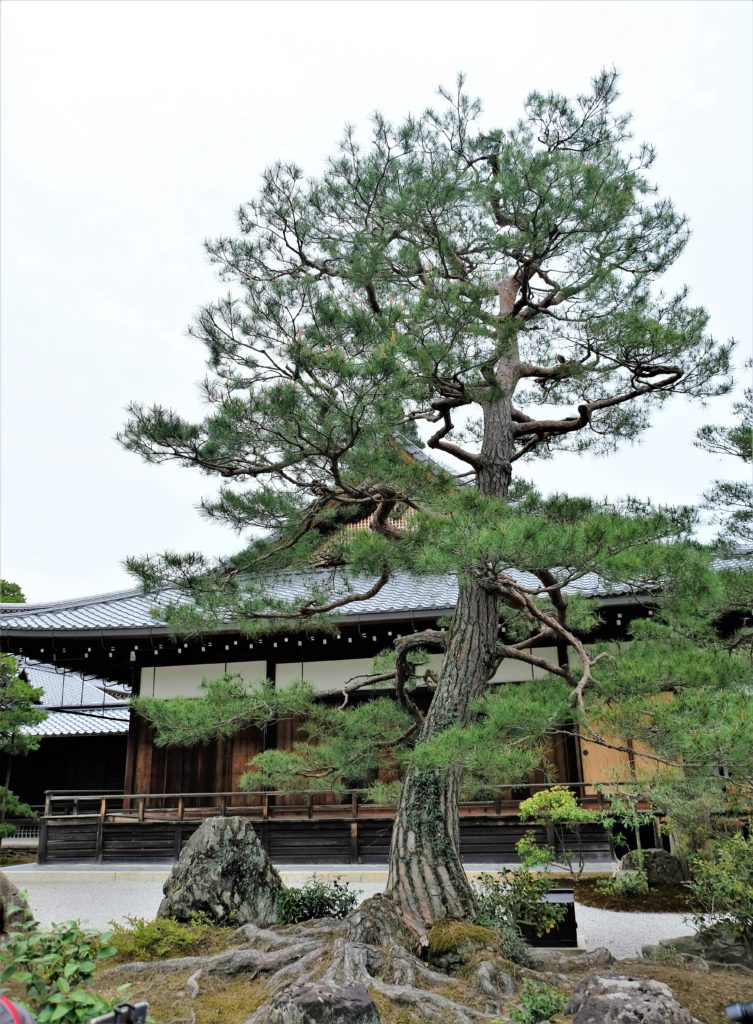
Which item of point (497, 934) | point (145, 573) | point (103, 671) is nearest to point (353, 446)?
point (145, 573)

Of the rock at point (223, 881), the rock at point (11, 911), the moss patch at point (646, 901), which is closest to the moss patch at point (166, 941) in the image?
the rock at point (223, 881)

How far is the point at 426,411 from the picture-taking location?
5711 millimetres

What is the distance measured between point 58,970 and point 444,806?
2.43 metres

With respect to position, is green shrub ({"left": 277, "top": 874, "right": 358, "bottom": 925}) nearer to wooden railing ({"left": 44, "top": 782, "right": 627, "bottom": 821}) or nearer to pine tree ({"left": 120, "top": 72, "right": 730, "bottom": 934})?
pine tree ({"left": 120, "top": 72, "right": 730, "bottom": 934})

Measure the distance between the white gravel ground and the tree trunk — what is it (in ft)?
6.31

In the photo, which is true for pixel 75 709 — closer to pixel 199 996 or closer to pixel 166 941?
pixel 166 941

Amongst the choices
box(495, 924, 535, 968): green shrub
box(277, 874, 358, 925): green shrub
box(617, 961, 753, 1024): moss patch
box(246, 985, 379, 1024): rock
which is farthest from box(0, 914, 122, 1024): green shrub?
box(617, 961, 753, 1024): moss patch

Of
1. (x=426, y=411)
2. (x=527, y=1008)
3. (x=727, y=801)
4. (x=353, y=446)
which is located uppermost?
(x=426, y=411)

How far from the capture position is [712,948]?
5.50 m

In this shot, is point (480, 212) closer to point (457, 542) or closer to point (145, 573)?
point (457, 542)

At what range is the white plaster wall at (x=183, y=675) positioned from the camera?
1173cm

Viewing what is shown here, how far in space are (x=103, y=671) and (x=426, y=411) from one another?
949cm

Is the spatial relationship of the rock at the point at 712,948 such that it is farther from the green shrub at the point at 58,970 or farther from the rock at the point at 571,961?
the green shrub at the point at 58,970

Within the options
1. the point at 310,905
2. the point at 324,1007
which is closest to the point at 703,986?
the point at 324,1007
